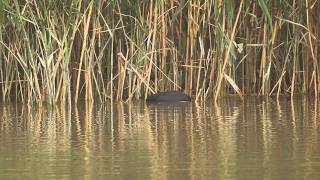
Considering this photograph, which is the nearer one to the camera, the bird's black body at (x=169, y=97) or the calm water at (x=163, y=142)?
the calm water at (x=163, y=142)

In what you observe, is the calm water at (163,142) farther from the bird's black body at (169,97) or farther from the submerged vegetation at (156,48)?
the submerged vegetation at (156,48)

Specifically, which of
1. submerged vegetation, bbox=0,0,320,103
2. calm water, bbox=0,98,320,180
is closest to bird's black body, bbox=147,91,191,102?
submerged vegetation, bbox=0,0,320,103

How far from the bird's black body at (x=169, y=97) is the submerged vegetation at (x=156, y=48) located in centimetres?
23

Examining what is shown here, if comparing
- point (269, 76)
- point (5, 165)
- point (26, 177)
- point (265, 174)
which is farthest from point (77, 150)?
point (269, 76)

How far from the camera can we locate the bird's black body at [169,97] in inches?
489

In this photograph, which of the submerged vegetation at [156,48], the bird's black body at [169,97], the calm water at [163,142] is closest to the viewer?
the calm water at [163,142]

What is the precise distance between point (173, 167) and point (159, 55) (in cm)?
675

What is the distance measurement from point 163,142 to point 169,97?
4490 millimetres

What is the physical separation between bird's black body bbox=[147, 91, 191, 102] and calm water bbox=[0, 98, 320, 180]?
52cm

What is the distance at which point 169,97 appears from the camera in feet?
40.9

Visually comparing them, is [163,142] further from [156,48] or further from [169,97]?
[156,48]

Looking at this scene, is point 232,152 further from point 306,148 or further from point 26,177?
point 26,177

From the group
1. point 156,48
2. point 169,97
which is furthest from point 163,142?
point 156,48

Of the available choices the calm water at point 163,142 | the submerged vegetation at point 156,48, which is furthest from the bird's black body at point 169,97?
the calm water at point 163,142
